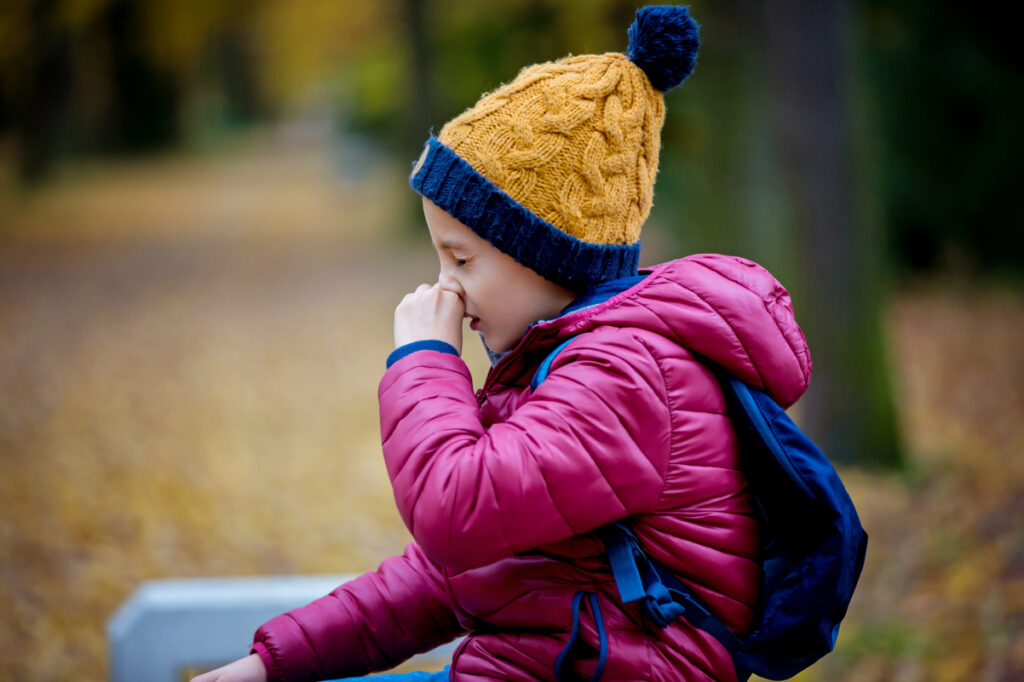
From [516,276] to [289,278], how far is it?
1183cm

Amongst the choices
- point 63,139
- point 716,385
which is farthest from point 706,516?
point 63,139

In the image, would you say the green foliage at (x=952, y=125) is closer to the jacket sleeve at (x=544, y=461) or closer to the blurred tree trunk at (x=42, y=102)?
the jacket sleeve at (x=544, y=461)

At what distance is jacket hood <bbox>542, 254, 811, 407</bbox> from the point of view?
4.99 feet

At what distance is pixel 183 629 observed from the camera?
277 centimetres

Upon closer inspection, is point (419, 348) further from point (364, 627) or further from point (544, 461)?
point (364, 627)

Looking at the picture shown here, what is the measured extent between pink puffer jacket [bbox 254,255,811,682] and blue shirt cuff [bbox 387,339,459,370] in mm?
23

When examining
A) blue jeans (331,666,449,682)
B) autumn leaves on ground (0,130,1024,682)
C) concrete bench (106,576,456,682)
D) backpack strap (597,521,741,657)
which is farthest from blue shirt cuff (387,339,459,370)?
autumn leaves on ground (0,130,1024,682)

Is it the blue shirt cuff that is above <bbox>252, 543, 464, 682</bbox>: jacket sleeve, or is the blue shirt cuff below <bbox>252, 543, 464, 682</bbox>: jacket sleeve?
above

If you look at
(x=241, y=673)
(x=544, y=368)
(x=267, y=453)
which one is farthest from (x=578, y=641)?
(x=267, y=453)

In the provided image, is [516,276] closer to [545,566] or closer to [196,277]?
[545,566]

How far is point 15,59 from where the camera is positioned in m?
18.5

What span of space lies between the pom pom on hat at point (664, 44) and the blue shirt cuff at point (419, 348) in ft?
2.11

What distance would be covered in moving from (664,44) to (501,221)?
1.48 feet

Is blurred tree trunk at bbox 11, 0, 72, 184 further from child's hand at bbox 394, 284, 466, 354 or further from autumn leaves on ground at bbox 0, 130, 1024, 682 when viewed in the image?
child's hand at bbox 394, 284, 466, 354
